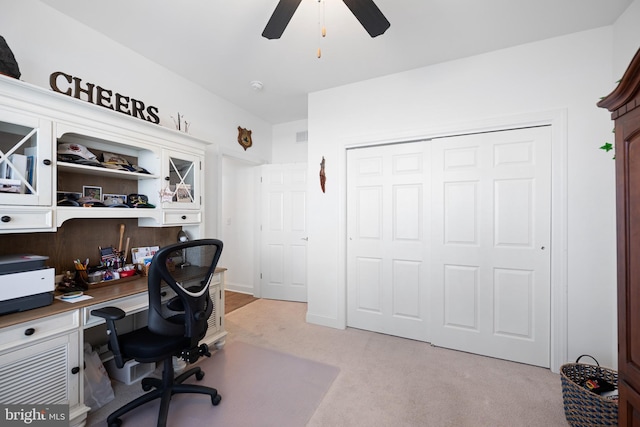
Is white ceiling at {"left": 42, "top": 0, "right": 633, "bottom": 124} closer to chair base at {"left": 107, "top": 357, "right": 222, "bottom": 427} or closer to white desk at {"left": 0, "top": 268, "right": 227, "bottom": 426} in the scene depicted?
white desk at {"left": 0, "top": 268, "right": 227, "bottom": 426}

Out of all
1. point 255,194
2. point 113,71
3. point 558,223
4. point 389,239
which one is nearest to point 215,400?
point 389,239

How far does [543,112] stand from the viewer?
2.14m

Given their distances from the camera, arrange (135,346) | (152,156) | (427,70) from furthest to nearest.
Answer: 1. (427,70)
2. (152,156)
3. (135,346)

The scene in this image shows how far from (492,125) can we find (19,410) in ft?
12.1

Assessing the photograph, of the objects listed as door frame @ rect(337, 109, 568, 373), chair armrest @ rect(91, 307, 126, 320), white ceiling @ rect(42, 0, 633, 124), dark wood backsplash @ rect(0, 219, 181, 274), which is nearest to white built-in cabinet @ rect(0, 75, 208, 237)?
dark wood backsplash @ rect(0, 219, 181, 274)

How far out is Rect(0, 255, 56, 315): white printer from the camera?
1.33m

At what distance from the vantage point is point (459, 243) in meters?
2.46

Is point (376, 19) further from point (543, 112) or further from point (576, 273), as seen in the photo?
point (576, 273)

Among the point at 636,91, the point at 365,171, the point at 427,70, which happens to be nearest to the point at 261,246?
the point at 365,171

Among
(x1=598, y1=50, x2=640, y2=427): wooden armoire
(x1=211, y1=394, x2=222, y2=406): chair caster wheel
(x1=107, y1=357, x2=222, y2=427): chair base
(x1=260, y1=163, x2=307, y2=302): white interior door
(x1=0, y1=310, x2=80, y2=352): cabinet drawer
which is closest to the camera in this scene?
(x1=598, y1=50, x2=640, y2=427): wooden armoire

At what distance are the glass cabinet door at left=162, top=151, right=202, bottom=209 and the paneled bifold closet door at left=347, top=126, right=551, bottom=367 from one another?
5.31 ft

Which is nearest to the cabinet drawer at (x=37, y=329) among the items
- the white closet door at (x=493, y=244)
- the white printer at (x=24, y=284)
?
the white printer at (x=24, y=284)

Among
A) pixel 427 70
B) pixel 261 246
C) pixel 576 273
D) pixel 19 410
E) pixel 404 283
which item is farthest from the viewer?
pixel 261 246

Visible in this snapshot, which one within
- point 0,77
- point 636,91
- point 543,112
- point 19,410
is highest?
point 543,112
